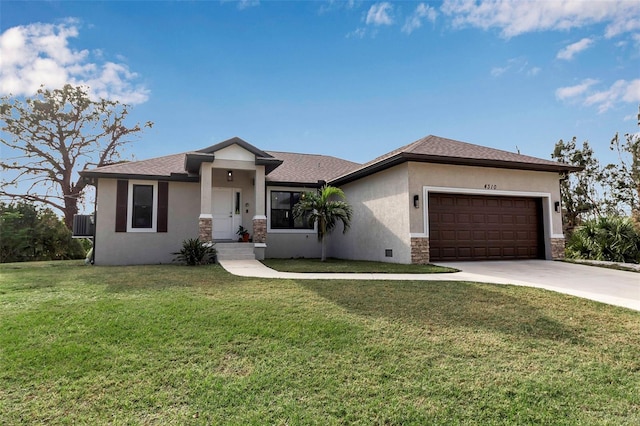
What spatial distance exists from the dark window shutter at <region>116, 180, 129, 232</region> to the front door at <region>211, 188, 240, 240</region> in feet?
10.1

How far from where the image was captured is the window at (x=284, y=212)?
14773 mm

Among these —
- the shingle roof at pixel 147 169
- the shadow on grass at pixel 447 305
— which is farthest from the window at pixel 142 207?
the shadow on grass at pixel 447 305

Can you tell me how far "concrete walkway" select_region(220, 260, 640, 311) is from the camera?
6.76 m

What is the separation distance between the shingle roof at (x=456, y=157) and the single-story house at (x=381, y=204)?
4 cm

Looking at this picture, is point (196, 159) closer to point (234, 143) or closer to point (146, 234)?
point (234, 143)

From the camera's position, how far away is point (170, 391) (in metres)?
3.10

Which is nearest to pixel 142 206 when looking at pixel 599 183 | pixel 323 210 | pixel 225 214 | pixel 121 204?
pixel 121 204

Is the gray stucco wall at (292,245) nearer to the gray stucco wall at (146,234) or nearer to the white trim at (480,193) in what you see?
the gray stucco wall at (146,234)

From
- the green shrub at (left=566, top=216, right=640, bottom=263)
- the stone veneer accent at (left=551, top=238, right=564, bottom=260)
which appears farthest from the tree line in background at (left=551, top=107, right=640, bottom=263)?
the stone veneer accent at (left=551, top=238, right=564, bottom=260)

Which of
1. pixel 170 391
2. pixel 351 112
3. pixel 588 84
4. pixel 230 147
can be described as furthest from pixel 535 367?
pixel 588 84

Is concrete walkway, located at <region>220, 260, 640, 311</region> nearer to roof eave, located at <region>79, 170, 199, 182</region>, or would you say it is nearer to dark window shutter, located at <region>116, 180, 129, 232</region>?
roof eave, located at <region>79, 170, 199, 182</region>

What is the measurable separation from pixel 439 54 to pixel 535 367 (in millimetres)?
12697

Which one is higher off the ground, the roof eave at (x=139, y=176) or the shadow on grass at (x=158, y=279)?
the roof eave at (x=139, y=176)

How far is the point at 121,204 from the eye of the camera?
12.7 metres
